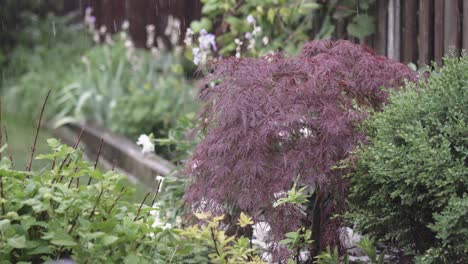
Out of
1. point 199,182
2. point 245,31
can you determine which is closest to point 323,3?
point 245,31

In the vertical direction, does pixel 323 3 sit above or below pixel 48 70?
below

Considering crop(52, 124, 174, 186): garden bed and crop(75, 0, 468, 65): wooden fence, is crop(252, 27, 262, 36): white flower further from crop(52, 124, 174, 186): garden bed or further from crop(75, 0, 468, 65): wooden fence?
crop(52, 124, 174, 186): garden bed

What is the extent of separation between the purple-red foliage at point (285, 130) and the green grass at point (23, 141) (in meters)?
3.03

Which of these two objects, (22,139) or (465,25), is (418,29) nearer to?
(465,25)

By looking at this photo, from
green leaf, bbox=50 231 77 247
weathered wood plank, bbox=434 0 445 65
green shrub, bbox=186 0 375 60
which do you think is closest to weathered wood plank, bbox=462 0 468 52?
weathered wood plank, bbox=434 0 445 65

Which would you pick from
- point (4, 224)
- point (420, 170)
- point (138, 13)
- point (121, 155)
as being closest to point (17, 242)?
point (4, 224)

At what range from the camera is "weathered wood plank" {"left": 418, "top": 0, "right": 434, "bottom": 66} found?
5.16 meters

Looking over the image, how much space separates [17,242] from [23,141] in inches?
238

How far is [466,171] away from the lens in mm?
2750

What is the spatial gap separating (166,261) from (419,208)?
100cm

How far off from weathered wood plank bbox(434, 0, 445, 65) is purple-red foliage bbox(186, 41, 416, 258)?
1494 millimetres

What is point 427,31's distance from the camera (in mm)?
5156

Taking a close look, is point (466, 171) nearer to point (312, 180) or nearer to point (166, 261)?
point (312, 180)

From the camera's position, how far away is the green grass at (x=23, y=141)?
23.7 feet
